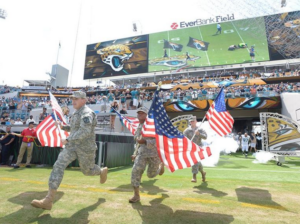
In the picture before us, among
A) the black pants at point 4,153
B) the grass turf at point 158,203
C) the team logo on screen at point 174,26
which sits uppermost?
the team logo on screen at point 174,26

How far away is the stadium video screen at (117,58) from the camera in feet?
148

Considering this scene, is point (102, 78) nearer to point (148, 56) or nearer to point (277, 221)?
point (148, 56)

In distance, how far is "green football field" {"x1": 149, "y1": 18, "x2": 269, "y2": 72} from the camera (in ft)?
129

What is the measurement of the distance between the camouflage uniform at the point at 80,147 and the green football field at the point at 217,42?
40012 millimetres

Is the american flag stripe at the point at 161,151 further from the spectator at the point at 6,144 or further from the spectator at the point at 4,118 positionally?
the spectator at the point at 4,118

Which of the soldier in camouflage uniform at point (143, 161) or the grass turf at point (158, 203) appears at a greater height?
the soldier in camouflage uniform at point (143, 161)

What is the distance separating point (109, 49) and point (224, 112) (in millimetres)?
45446

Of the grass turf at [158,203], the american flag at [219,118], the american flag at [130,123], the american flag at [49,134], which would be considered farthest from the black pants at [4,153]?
the american flag at [219,118]

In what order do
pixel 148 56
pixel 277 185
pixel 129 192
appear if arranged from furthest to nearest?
pixel 148 56
pixel 277 185
pixel 129 192

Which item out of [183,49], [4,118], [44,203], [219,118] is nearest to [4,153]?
[4,118]

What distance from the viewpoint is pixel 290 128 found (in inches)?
436

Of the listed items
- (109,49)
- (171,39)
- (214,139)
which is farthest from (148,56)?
(214,139)

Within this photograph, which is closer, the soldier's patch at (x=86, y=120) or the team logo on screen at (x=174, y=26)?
the soldier's patch at (x=86, y=120)

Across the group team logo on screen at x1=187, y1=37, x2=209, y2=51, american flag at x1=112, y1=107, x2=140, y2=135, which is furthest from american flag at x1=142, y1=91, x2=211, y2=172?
team logo on screen at x1=187, y1=37, x2=209, y2=51
